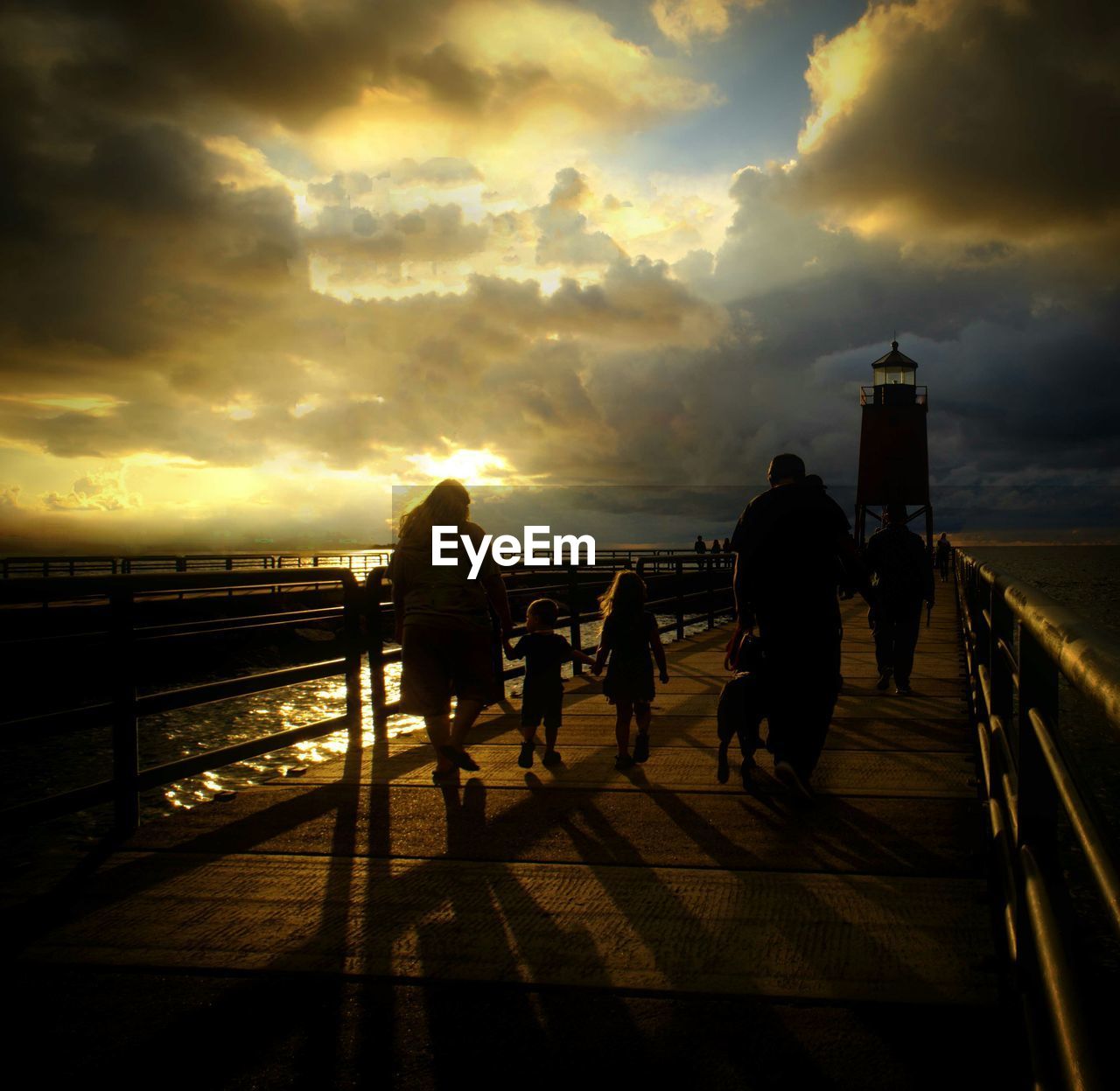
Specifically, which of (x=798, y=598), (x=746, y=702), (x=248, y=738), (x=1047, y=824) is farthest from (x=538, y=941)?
(x=248, y=738)

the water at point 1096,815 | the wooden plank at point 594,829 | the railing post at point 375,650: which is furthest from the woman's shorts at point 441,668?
the water at point 1096,815

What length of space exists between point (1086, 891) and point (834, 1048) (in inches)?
158

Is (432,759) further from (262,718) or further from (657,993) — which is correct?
(262,718)

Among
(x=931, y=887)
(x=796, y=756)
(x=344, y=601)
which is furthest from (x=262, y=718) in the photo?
(x=931, y=887)

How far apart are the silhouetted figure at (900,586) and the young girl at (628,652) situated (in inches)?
137

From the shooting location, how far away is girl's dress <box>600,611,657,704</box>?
5.61 m

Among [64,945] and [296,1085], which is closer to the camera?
[296,1085]

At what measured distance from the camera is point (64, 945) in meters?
3.05

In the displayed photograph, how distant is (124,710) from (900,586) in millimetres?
6684

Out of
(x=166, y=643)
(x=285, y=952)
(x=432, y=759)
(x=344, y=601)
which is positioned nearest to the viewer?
(x=285, y=952)

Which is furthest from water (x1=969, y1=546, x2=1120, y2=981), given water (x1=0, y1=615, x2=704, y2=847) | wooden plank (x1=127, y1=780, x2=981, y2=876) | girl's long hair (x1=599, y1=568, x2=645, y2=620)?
water (x1=0, y1=615, x2=704, y2=847)

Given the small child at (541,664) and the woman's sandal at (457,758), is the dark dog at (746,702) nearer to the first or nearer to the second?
the small child at (541,664)

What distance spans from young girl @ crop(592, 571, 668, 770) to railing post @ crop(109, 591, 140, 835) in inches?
104

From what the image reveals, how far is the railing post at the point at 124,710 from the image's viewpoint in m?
4.31
